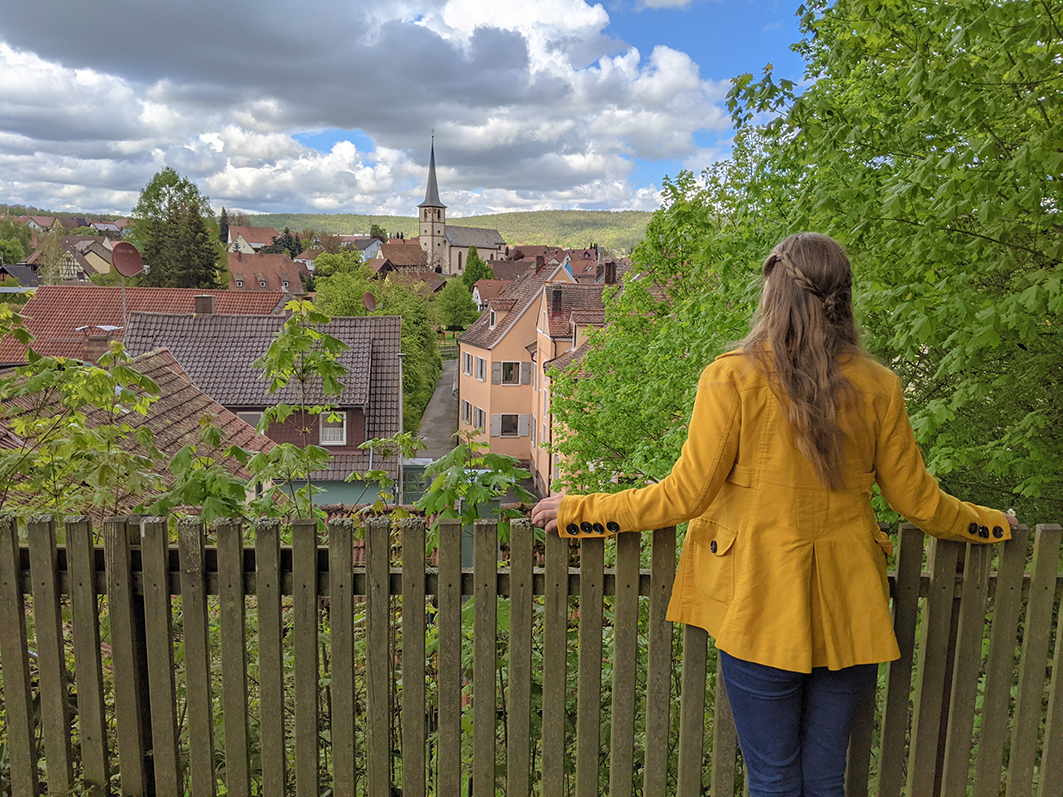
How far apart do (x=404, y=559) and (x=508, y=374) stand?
122 feet

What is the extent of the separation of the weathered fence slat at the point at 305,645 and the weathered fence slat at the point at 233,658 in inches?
7.1

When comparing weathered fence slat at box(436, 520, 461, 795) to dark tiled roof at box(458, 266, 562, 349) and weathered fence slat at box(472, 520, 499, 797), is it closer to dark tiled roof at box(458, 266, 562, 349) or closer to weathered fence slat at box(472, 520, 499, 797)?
weathered fence slat at box(472, 520, 499, 797)

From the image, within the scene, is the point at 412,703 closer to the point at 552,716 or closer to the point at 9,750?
the point at 552,716

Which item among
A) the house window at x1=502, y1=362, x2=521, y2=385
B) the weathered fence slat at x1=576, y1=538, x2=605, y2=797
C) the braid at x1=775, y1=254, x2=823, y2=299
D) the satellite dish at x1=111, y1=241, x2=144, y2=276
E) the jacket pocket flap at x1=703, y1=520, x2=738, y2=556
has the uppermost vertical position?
the satellite dish at x1=111, y1=241, x2=144, y2=276

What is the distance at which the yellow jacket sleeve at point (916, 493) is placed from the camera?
6.96 ft

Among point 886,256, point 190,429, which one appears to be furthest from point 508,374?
point 886,256

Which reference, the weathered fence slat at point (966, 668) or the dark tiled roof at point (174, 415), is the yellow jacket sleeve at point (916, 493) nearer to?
the weathered fence slat at point (966, 668)

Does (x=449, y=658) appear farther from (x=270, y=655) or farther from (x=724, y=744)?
(x=724, y=744)

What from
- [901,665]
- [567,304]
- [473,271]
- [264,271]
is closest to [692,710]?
[901,665]

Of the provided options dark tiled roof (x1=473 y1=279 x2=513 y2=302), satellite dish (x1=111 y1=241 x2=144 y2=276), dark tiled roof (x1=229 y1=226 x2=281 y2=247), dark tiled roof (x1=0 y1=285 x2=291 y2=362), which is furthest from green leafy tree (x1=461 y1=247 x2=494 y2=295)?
satellite dish (x1=111 y1=241 x2=144 y2=276)

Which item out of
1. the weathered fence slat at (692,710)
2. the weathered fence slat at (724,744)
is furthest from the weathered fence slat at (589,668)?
the weathered fence slat at (724,744)

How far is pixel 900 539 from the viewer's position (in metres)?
2.56

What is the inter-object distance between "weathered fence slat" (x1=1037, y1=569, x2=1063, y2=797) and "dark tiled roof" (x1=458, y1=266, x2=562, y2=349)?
36.8 meters

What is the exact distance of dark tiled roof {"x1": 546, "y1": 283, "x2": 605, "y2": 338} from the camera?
33.7 meters
